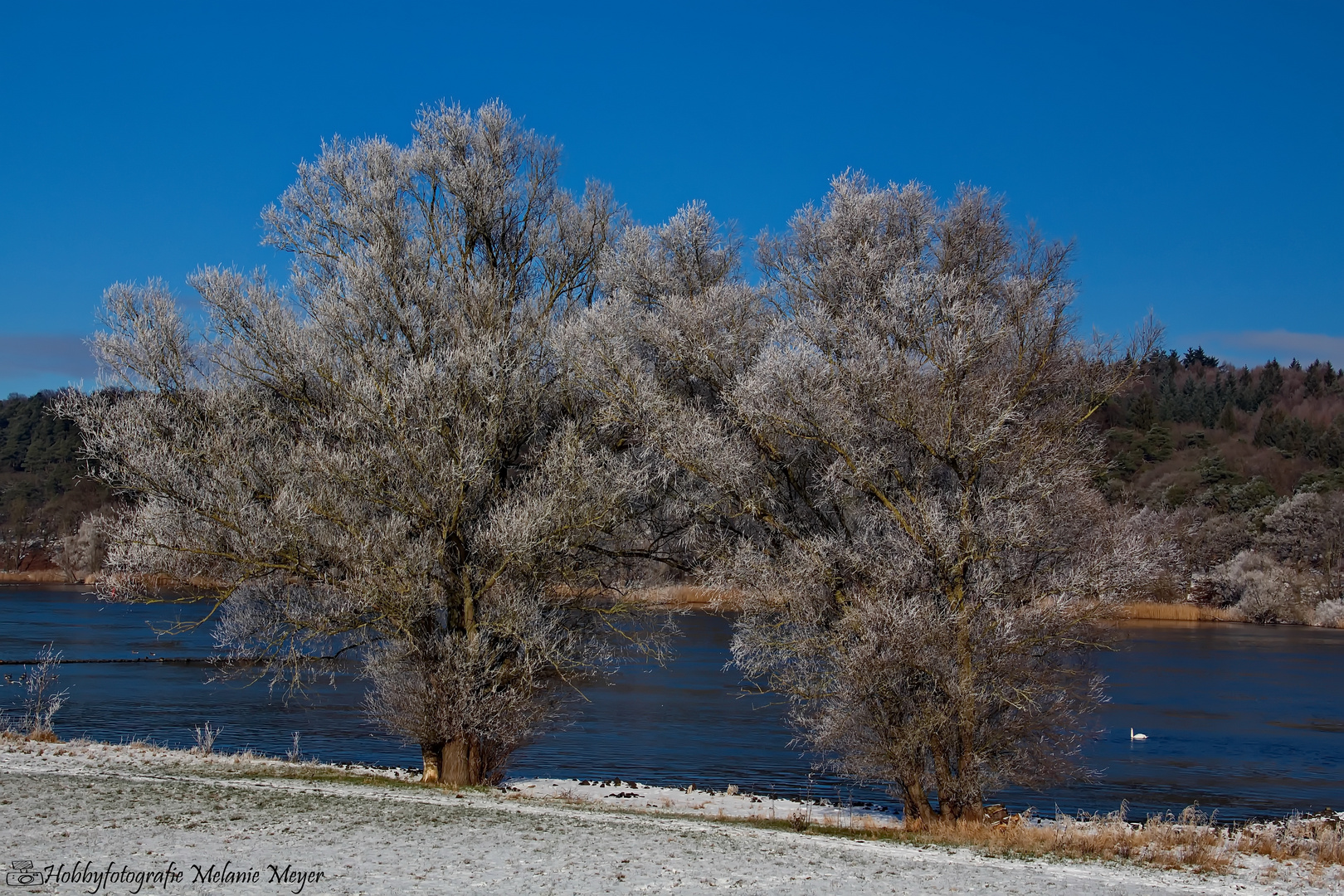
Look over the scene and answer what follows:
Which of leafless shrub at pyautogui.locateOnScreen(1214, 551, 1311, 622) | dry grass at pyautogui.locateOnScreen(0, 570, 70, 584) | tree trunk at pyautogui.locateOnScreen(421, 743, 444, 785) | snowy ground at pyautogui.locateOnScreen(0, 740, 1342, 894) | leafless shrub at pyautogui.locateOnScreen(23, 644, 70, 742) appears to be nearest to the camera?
snowy ground at pyautogui.locateOnScreen(0, 740, 1342, 894)

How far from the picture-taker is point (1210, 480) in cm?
9950

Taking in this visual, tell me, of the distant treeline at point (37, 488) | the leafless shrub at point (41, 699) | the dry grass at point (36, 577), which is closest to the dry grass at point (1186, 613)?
the leafless shrub at point (41, 699)

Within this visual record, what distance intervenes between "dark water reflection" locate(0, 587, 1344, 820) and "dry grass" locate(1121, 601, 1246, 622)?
70.6 ft

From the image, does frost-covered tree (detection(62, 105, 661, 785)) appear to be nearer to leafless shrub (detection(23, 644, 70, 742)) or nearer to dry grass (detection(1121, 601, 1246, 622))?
leafless shrub (detection(23, 644, 70, 742))

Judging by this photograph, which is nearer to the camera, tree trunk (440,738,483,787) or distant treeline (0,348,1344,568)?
tree trunk (440,738,483,787)

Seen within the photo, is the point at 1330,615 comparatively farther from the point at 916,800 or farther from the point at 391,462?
the point at 391,462

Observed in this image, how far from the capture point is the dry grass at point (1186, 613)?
226 ft

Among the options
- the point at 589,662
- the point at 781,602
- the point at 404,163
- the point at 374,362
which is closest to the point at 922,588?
the point at 781,602

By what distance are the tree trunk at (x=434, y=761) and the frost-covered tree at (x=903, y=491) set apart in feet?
15.1

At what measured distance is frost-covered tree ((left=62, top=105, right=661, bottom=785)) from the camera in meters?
14.5

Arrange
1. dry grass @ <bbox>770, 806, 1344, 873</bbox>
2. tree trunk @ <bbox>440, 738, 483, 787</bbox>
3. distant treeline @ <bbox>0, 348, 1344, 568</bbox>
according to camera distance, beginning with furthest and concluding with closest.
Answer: distant treeline @ <bbox>0, 348, 1344, 568</bbox> → tree trunk @ <bbox>440, 738, 483, 787</bbox> → dry grass @ <bbox>770, 806, 1344, 873</bbox>

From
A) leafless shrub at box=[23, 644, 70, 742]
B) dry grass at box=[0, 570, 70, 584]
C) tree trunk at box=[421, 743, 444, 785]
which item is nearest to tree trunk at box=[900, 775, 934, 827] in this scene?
tree trunk at box=[421, 743, 444, 785]

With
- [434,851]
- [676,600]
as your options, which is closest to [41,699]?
[676,600]

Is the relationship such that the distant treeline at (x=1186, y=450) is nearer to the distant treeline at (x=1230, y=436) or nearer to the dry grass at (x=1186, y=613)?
the distant treeline at (x=1230, y=436)
